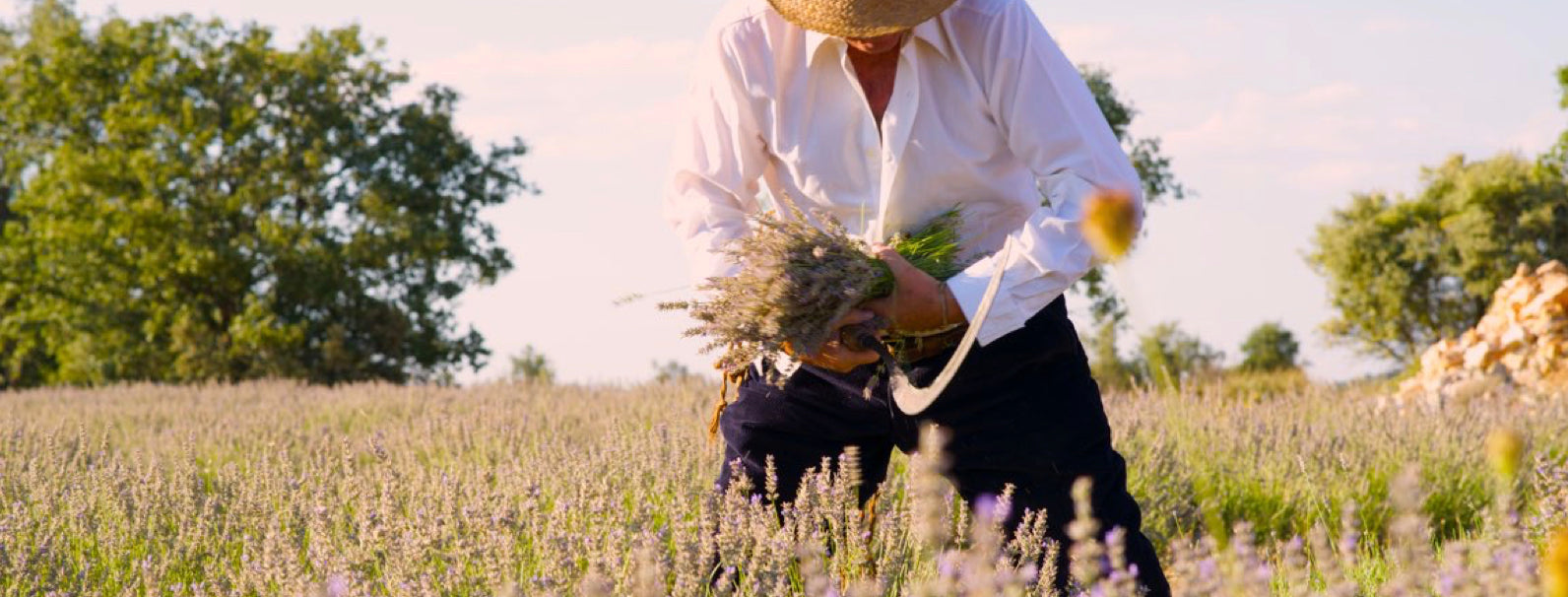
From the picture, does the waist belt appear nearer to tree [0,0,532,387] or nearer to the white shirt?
the white shirt

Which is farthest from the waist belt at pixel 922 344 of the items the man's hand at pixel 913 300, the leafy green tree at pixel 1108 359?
the leafy green tree at pixel 1108 359

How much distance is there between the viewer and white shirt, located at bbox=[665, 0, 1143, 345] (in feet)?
9.45

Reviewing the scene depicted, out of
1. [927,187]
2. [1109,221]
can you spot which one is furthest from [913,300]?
[1109,221]

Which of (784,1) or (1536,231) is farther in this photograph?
(1536,231)

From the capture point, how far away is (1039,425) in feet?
9.69

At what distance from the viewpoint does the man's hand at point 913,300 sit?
8.95 ft

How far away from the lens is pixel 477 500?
286 cm

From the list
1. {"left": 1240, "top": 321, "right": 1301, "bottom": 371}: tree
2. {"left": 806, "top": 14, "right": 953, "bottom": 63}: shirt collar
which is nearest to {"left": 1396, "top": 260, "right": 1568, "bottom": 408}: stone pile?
{"left": 806, "top": 14, "right": 953, "bottom": 63}: shirt collar

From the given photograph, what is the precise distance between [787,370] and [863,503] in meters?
0.42

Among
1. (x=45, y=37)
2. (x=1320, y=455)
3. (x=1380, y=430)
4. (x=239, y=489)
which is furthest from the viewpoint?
(x=45, y=37)

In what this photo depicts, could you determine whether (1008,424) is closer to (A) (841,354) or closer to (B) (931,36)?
(A) (841,354)

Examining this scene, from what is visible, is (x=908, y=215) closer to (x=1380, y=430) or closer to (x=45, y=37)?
(x=1380, y=430)

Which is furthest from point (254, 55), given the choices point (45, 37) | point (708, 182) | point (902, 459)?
point (708, 182)

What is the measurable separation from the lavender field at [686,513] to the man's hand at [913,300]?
11.4 inches
